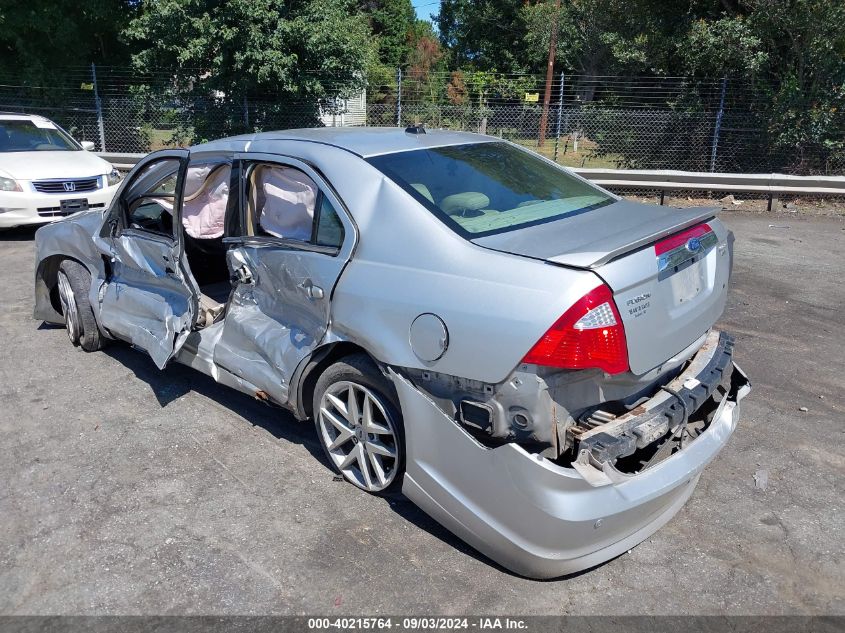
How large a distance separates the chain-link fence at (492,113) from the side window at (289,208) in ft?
36.8

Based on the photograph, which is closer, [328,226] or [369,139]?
[328,226]

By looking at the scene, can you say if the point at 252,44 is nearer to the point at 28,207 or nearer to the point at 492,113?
the point at 492,113

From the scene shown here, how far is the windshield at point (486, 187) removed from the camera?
323 centimetres

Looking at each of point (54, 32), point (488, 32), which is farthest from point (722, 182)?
point (488, 32)

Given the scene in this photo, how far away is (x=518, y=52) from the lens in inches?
1577

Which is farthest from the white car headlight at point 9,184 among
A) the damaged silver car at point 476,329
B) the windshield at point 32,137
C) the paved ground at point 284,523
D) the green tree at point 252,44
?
the green tree at point 252,44

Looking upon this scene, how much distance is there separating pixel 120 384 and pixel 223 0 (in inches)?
503

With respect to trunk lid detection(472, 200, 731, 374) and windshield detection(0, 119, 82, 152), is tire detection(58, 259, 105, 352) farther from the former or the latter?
windshield detection(0, 119, 82, 152)

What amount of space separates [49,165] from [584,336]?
29.9ft

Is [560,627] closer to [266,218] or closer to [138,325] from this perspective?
[266,218]

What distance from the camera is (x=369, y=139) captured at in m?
3.86

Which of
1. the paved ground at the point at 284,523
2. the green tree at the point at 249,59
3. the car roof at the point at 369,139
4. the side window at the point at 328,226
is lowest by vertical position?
the paved ground at the point at 284,523

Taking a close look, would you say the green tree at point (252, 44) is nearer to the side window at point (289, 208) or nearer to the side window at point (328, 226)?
the side window at point (289, 208)

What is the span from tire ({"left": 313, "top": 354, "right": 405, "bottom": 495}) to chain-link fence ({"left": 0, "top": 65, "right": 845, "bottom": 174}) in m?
11.9
